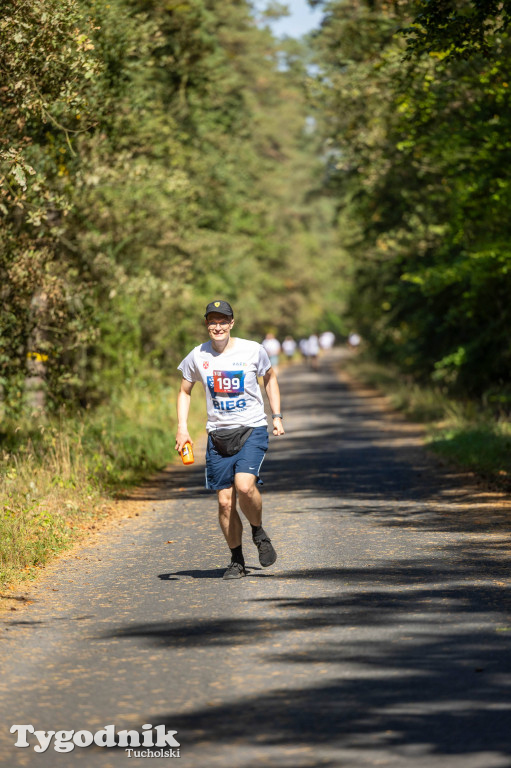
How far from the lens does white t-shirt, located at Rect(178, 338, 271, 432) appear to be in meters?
8.61

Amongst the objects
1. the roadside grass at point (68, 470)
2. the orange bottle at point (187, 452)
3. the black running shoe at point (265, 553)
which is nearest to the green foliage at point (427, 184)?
the roadside grass at point (68, 470)

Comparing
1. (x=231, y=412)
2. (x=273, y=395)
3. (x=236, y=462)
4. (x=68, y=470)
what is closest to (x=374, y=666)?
(x=236, y=462)

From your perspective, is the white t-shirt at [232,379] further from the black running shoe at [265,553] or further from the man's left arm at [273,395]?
the black running shoe at [265,553]

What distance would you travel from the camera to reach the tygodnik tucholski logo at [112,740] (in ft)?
16.4

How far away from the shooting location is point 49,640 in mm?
7148

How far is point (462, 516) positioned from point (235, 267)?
2933cm

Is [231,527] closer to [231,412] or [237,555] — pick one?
[237,555]

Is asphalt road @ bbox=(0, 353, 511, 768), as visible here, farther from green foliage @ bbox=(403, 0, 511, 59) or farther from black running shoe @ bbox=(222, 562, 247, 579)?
green foliage @ bbox=(403, 0, 511, 59)

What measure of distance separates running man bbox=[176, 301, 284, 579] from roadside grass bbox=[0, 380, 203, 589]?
6.16ft

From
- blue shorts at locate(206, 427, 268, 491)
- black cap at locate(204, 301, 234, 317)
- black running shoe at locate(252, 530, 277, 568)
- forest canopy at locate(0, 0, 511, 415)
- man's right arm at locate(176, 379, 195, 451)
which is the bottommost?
black running shoe at locate(252, 530, 277, 568)

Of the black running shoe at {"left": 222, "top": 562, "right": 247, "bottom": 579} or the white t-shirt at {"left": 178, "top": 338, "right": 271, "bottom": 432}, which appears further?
the black running shoe at {"left": 222, "top": 562, "right": 247, "bottom": 579}

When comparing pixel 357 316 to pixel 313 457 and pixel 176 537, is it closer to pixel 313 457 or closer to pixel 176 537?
pixel 313 457

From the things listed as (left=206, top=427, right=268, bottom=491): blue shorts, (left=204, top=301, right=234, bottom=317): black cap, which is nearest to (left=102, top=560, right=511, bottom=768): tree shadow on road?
(left=206, top=427, right=268, bottom=491): blue shorts

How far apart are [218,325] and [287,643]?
9.08 feet
